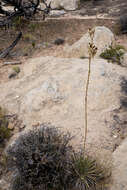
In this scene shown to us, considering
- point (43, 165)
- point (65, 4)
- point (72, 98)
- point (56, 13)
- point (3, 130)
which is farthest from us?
point (65, 4)

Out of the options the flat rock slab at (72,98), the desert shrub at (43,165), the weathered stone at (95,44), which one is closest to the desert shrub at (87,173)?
the desert shrub at (43,165)

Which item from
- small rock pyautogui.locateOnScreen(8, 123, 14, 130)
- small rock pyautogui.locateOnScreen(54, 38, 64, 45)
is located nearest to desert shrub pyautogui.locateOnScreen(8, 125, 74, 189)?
small rock pyautogui.locateOnScreen(8, 123, 14, 130)

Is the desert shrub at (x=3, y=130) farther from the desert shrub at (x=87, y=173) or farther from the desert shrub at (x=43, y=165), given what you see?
the desert shrub at (x=87, y=173)

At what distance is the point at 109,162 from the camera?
3.46 metres

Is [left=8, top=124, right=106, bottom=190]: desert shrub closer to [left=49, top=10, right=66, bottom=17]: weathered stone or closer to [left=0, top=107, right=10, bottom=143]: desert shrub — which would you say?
[left=0, top=107, right=10, bottom=143]: desert shrub

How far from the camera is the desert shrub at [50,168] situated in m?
3.08

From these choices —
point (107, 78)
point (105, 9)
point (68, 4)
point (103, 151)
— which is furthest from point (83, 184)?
point (68, 4)

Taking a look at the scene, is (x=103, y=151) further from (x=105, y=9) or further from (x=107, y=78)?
(x=105, y=9)

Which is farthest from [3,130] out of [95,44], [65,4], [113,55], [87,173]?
[65,4]

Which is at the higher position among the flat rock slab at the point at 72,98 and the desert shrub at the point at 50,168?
the flat rock slab at the point at 72,98

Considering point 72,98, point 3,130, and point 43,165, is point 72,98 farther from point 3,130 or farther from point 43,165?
point 43,165

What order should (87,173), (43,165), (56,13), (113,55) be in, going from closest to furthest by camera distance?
(43,165) → (87,173) → (113,55) → (56,13)

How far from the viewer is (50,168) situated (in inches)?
124

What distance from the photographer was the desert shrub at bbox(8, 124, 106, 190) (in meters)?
3.08
